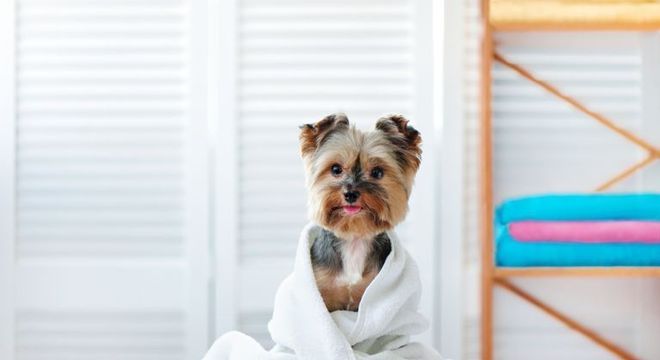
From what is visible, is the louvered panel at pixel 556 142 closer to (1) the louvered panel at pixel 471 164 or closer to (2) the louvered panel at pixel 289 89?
(1) the louvered panel at pixel 471 164

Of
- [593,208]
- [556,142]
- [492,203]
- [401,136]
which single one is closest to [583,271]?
[593,208]

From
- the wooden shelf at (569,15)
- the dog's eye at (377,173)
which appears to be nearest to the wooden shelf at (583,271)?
the dog's eye at (377,173)

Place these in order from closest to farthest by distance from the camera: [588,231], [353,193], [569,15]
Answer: [353,193] < [588,231] < [569,15]

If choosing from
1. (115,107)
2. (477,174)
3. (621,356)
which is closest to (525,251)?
(477,174)

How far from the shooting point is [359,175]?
178 cm

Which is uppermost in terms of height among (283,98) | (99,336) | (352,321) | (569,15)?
(569,15)

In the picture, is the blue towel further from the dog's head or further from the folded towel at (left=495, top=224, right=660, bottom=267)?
the dog's head

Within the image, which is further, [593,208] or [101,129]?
[101,129]

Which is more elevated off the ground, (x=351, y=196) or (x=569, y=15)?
(x=569, y=15)

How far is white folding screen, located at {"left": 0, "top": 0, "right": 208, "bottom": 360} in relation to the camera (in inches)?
93.8

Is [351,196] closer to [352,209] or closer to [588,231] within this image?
[352,209]

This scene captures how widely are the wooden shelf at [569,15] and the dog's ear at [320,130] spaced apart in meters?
0.64

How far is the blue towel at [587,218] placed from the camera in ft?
6.86

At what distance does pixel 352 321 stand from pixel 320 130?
0.40m
